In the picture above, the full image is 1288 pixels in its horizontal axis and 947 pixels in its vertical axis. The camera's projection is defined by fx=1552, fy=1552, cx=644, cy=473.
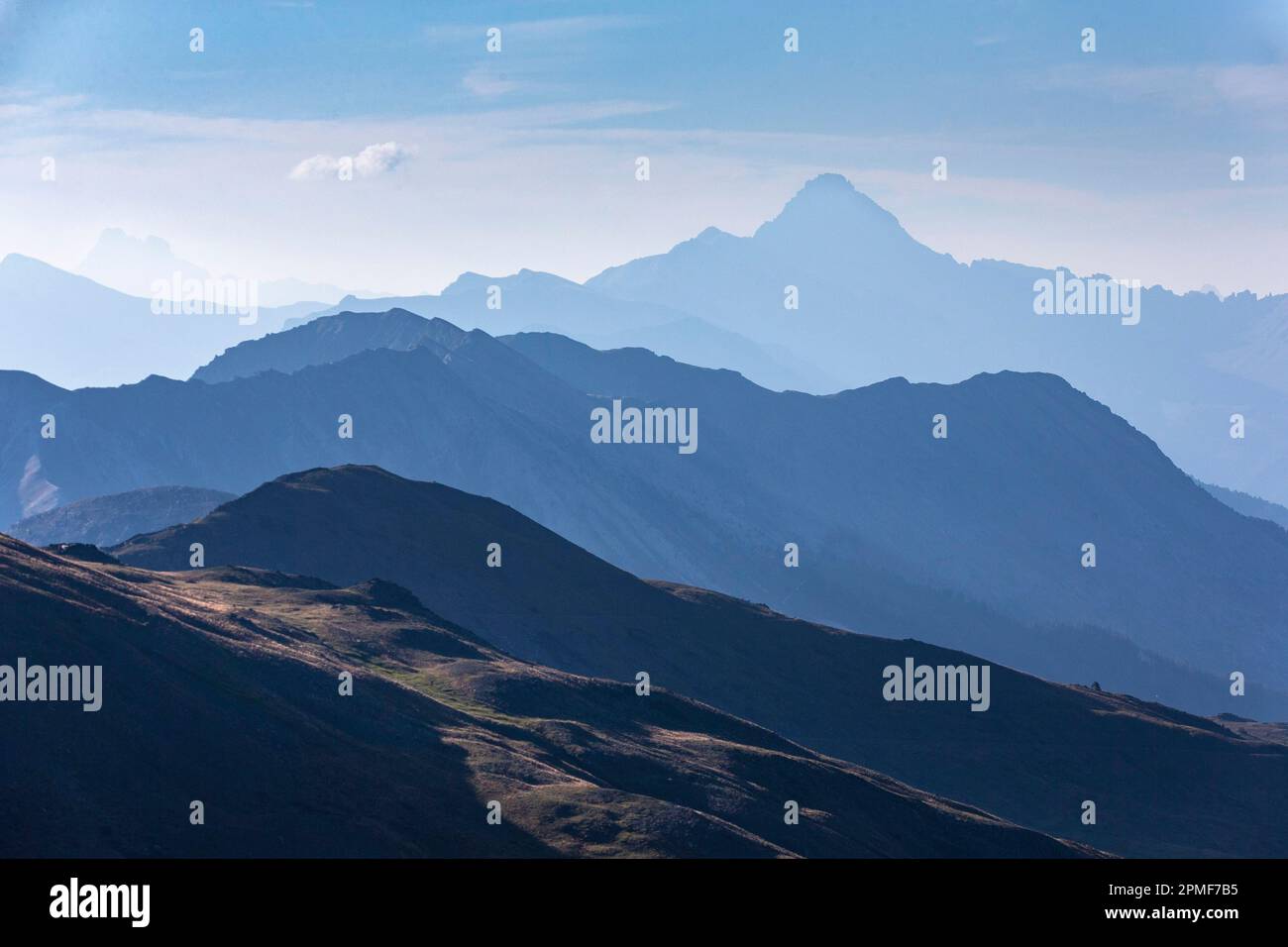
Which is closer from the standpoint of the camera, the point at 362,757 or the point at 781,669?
the point at 362,757

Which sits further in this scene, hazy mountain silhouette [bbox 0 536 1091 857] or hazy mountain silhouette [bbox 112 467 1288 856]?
hazy mountain silhouette [bbox 112 467 1288 856]
